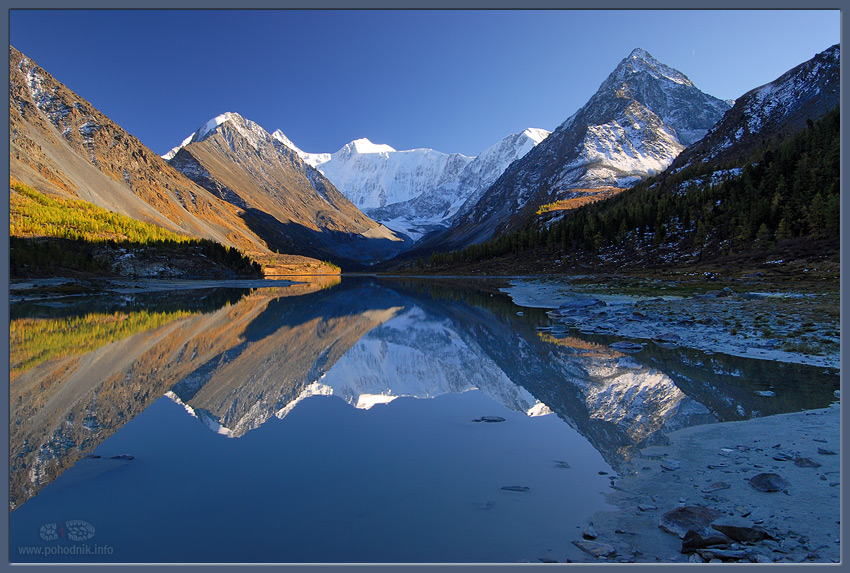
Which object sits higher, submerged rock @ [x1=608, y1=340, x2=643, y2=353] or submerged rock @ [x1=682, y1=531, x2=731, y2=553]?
submerged rock @ [x1=682, y1=531, x2=731, y2=553]

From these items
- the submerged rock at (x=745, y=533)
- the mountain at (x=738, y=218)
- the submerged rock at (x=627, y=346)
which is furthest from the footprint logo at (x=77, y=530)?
the mountain at (x=738, y=218)

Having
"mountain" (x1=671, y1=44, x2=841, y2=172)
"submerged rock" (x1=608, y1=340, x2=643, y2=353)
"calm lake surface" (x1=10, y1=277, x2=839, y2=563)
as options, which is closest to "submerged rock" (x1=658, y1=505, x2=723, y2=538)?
"calm lake surface" (x1=10, y1=277, x2=839, y2=563)

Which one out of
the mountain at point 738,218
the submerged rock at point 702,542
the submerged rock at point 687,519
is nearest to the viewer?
the submerged rock at point 702,542

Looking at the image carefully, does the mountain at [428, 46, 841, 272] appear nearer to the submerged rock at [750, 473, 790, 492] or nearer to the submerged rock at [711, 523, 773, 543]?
the submerged rock at [750, 473, 790, 492]

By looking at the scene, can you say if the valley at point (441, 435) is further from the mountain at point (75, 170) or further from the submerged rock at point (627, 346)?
the mountain at point (75, 170)

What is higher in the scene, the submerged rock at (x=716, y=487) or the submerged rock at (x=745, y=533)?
the submerged rock at (x=745, y=533)

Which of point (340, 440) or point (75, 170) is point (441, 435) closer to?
point (340, 440)

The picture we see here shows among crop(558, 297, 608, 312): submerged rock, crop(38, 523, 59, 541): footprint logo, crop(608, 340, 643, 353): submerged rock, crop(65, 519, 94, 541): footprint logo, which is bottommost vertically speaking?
crop(608, 340, 643, 353): submerged rock
